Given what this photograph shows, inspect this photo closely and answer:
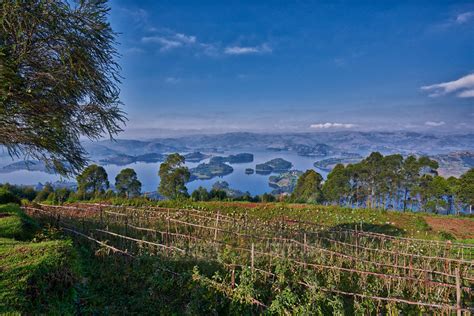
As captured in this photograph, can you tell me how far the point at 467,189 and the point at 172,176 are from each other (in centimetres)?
3144

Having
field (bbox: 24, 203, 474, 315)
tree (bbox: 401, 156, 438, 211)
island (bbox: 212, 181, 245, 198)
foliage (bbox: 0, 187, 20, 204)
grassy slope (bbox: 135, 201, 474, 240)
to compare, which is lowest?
island (bbox: 212, 181, 245, 198)

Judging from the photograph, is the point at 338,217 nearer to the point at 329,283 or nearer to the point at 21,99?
the point at 329,283

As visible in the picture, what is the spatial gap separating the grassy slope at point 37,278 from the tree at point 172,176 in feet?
78.5

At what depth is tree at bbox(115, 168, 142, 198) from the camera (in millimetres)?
29812

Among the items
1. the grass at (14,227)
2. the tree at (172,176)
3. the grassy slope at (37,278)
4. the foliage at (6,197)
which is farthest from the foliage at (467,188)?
the foliage at (6,197)

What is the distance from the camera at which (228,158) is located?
162875mm

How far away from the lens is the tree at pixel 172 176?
2866 cm

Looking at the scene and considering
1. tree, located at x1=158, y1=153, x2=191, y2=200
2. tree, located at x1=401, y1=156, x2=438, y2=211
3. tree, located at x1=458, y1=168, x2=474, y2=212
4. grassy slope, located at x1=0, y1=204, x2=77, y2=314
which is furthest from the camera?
tree, located at x1=401, y1=156, x2=438, y2=211

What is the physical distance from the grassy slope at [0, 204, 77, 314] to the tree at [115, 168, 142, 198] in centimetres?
2601

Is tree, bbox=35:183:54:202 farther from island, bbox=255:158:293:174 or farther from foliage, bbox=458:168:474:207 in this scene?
island, bbox=255:158:293:174

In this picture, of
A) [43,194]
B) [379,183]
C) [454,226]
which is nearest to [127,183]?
[43,194]

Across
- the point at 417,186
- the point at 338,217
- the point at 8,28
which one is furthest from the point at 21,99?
the point at 417,186

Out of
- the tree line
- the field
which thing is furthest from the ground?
the tree line

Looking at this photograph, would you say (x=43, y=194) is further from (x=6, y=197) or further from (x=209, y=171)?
(x=209, y=171)
